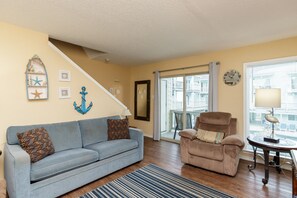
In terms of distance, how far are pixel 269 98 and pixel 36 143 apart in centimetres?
348

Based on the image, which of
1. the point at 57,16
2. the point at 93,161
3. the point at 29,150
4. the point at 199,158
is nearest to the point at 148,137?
the point at 199,158

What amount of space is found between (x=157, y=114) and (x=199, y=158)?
2158 millimetres

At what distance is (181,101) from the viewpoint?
15.1 ft

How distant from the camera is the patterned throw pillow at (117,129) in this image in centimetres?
320

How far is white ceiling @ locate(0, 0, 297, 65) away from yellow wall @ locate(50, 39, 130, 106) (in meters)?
1.07

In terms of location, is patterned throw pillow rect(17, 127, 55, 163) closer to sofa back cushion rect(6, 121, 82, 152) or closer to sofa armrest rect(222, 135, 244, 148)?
sofa back cushion rect(6, 121, 82, 152)

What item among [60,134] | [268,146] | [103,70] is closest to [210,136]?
[268,146]

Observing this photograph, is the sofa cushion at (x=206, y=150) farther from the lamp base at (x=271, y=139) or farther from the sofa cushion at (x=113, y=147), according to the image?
the sofa cushion at (x=113, y=147)

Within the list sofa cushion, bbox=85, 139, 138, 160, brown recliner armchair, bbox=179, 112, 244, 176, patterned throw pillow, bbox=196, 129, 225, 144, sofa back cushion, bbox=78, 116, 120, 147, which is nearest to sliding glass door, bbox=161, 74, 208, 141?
brown recliner armchair, bbox=179, 112, 244, 176

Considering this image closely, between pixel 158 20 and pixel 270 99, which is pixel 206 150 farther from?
pixel 158 20

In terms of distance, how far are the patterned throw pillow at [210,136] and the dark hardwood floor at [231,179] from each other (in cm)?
55

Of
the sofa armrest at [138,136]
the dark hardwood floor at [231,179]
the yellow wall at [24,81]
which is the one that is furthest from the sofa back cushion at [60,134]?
the sofa armrest at [138,136]

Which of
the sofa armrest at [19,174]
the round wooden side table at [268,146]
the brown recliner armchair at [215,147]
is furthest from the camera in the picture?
the brown recliner armchair at [215,147]

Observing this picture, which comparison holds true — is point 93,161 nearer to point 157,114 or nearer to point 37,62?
point 37,62
